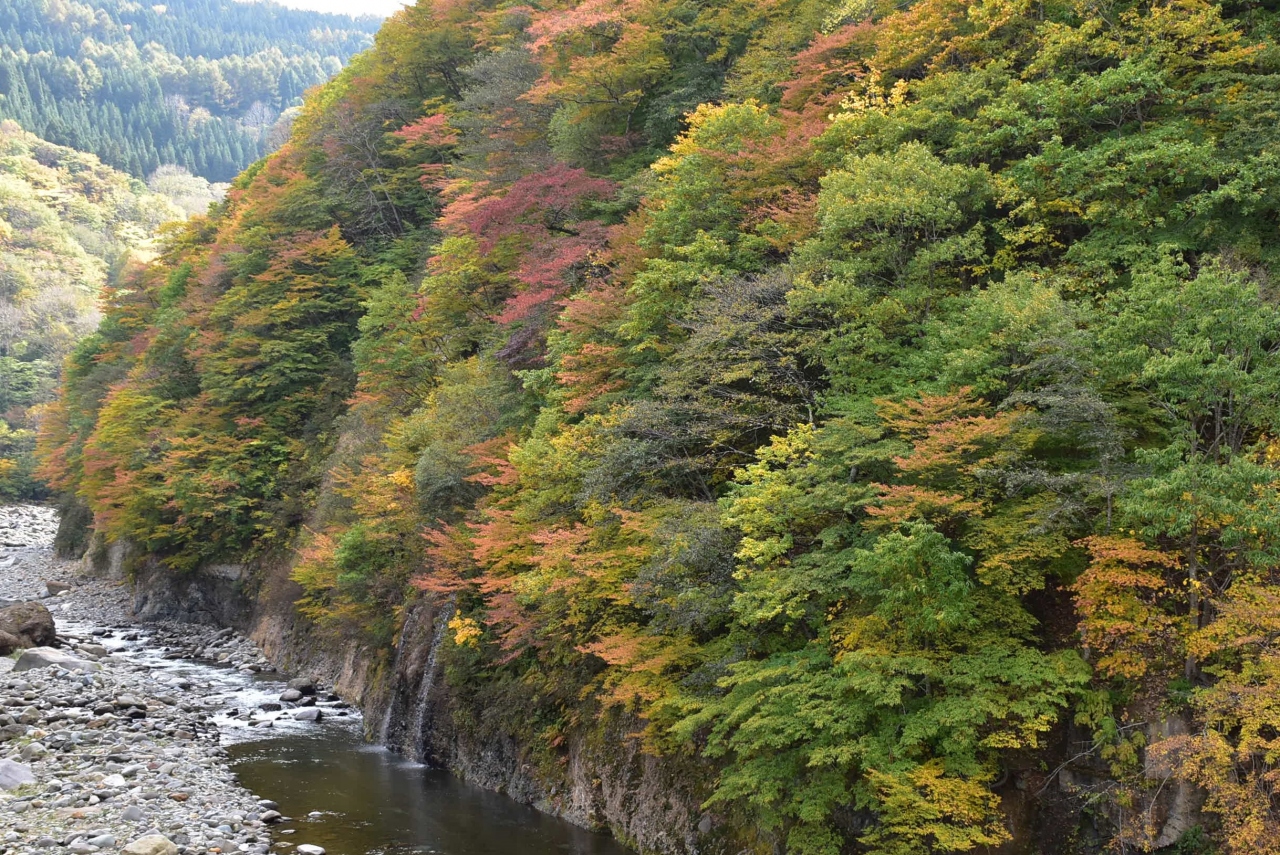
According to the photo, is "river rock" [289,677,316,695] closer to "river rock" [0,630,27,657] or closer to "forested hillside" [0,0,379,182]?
"river rock" [0,630,27,657]

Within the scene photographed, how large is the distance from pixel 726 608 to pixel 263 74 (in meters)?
212

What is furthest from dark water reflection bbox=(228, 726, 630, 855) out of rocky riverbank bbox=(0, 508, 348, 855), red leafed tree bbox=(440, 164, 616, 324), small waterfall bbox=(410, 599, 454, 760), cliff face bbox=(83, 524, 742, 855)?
red leafed tree bbox=(440, 164, 616, 324)

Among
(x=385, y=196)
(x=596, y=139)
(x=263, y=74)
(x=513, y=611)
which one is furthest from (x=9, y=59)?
(x=513, y=611)

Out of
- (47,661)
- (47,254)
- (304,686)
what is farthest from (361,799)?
(47,254)

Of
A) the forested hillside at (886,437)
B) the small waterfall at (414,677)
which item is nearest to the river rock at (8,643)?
the forested hillside at (886,437)

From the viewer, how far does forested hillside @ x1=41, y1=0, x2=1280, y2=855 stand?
9.80m

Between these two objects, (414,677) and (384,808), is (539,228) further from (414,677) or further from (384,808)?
(384,808)

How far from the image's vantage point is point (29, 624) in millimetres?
26328

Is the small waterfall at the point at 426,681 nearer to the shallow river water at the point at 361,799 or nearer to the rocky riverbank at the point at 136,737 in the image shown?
the shallow river water at the point at 361,799

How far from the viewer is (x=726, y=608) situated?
42.6ft

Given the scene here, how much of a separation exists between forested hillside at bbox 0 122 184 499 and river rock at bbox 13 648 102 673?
55.2 m

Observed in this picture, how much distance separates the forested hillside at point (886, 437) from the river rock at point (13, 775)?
743 cm

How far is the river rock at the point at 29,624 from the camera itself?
25891mm

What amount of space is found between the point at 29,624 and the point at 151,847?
17564 mm
